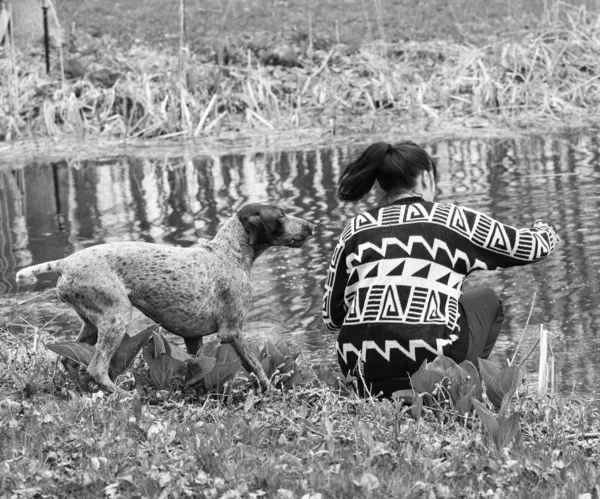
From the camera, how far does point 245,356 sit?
544cm

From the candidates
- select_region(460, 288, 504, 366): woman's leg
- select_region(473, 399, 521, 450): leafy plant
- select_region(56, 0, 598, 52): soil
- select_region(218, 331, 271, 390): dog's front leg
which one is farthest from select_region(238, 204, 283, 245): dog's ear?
select_region(56, 0, 598, 52): soil

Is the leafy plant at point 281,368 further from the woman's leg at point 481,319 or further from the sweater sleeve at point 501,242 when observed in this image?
the sweater sleeve at point 501,242

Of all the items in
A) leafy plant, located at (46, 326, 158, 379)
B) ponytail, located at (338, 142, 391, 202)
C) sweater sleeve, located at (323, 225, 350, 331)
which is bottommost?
leafy plant, located at (46, 326, 158, 379)

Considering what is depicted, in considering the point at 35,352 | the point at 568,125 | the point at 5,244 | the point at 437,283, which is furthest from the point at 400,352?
the point at 568,125

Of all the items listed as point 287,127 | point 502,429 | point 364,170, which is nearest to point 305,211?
point 364,170

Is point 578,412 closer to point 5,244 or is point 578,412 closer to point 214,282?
point 214,282

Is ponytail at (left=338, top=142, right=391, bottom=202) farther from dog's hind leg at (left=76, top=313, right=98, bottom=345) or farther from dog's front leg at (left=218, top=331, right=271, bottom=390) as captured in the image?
dog's hind leg at (left=76, top=313, right=98, bottom=345)

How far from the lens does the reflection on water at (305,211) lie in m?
7.31

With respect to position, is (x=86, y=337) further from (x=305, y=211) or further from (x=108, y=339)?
(x=305, y=211)

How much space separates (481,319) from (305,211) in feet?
18.6

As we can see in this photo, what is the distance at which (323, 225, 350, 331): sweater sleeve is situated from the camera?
17.3 ft

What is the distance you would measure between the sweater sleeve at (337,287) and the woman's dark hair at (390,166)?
0.88 ft

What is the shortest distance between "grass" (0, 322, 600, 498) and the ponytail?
3.20 ft

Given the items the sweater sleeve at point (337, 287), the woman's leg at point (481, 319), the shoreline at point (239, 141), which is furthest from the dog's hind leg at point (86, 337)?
the shoreline at point (239, 141)
